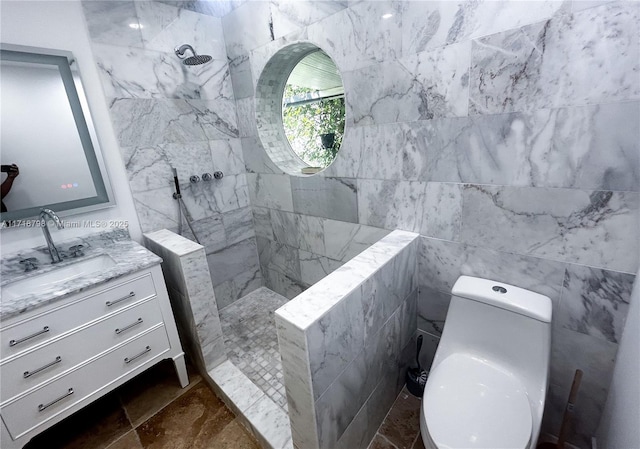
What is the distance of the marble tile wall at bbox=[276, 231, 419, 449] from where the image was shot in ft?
3.19

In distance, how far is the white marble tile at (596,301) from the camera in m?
1.07

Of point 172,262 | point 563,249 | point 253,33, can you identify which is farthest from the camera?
point 253,33

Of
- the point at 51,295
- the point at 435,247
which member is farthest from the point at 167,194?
the point at 435,247

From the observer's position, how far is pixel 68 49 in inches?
61.7

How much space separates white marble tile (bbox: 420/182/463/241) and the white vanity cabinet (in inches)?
60.6

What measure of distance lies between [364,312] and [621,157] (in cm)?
108

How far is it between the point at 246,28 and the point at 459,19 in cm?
153

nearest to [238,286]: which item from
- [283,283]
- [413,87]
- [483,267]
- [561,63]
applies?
[283,283]

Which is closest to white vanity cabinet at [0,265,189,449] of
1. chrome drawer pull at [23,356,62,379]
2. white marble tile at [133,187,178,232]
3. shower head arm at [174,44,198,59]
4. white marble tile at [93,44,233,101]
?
chrome drawer pull at [23,356,62,379]

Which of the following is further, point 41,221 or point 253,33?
point 253,33

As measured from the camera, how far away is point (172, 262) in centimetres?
168

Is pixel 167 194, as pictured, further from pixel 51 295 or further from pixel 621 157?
pixel 621 157

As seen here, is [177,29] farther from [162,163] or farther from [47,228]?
[47,228]

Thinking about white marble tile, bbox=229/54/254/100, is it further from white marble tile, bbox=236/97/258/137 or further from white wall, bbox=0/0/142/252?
white wall, bbox=0/0/142/252
